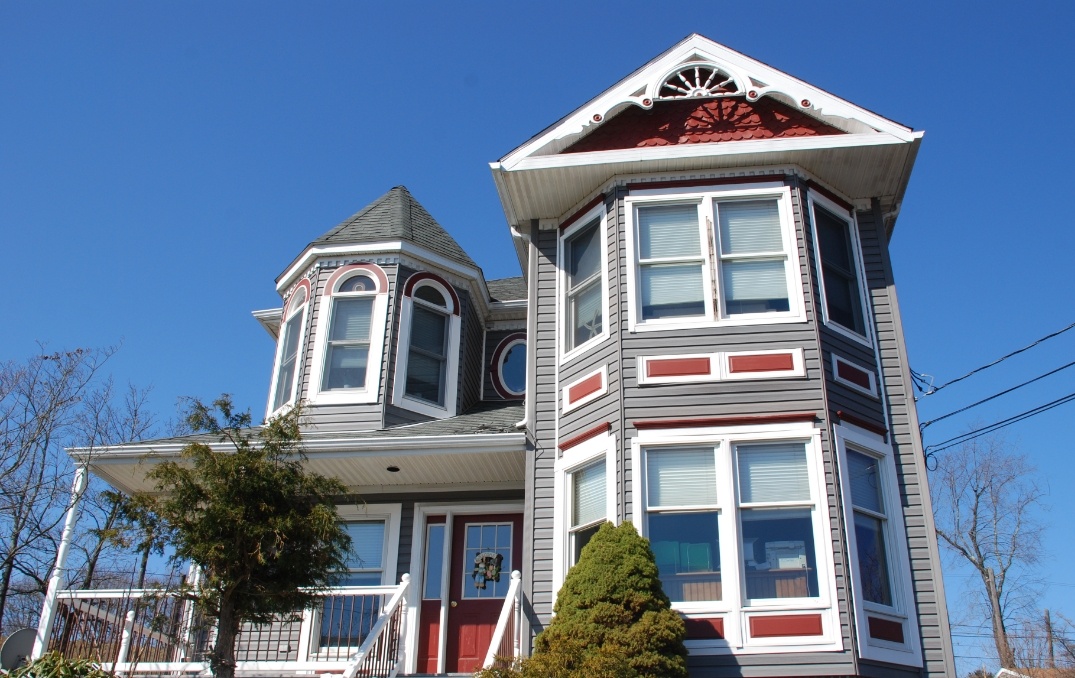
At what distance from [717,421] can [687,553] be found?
4.23ft

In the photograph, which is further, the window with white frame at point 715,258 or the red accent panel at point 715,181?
the red accent panel at point 715,181

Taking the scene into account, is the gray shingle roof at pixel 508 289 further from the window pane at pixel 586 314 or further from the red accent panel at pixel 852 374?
the red accent panel at pixel 852 374

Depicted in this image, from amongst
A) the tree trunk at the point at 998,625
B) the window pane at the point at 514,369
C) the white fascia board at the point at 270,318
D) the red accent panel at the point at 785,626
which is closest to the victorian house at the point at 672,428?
the red accent panel at the point at 785,626

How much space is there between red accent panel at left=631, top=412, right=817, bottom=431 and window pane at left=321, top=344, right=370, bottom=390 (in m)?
4.88

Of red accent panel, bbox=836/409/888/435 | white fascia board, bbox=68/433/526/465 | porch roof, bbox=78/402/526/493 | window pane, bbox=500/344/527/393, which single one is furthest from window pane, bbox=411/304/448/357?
red accent panel, bbox=836/409/888/435

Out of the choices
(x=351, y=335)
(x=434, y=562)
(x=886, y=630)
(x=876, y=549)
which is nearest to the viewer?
(x=886, y=630)

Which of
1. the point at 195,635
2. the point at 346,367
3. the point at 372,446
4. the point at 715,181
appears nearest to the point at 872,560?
the point at 715,181

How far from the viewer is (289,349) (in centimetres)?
1374

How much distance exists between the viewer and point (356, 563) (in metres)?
11.4

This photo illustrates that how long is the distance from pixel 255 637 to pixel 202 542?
3.66 metres

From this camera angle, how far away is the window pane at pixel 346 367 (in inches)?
504

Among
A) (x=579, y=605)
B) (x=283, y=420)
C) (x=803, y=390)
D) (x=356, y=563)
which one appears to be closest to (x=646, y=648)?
(x=579, y=605)

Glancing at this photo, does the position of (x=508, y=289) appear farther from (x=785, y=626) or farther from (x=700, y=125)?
(x=785, y=626)

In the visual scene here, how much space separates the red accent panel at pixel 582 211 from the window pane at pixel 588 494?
3082 mm
